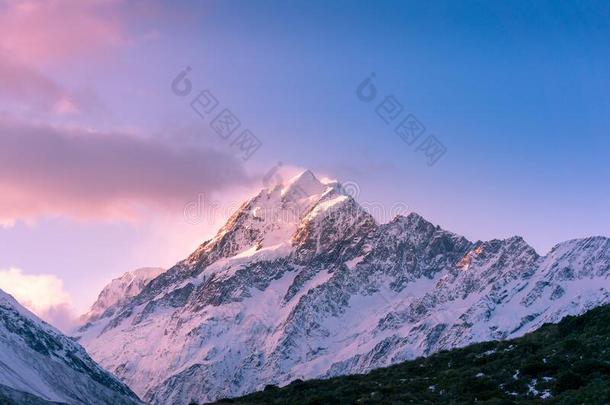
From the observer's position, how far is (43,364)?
117875mm

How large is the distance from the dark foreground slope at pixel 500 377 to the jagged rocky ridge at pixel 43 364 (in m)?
31.8

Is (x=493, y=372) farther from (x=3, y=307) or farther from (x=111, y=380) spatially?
(x=111, y=380)

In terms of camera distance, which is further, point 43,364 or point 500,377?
point 43,364

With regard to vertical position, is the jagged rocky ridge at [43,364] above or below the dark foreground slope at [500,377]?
above

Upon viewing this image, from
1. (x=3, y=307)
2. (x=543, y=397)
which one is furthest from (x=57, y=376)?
(x=543, y=397)

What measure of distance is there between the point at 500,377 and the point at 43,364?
257 ft

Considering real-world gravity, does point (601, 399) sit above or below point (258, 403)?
below

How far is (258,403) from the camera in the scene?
6216 cm

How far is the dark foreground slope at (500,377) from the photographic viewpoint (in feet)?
165

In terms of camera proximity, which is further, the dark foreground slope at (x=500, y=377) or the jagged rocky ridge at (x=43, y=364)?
the jagged rocky ridge at (x=43, y=364)

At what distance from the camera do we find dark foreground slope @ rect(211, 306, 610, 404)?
165ft

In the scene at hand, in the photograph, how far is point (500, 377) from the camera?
178 feet

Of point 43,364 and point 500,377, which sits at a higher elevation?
point 43,364

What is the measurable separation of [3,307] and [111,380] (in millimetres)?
37712
